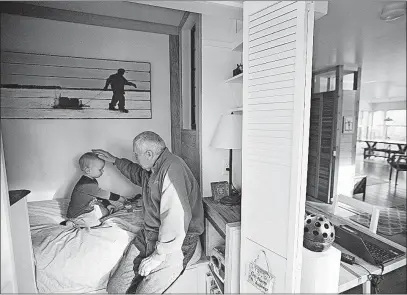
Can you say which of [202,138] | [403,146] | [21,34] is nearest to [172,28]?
[202,138]

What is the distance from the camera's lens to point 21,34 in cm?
131

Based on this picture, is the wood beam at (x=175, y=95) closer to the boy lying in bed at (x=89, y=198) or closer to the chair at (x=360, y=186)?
the boy lying in bed at (x=89, y=198)

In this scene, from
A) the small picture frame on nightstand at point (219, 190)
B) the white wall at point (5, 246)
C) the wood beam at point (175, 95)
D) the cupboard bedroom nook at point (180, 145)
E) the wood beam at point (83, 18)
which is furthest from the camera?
the wood beam at point (175, 95)

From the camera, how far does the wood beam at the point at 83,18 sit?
1.27m

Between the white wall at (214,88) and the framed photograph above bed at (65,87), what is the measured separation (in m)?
0.43

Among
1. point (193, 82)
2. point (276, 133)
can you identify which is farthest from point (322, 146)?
point (276, 133)

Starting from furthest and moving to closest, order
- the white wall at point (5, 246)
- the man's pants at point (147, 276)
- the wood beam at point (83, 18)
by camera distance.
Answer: the wood beam at point (83, 18) → the man's pants at point (147, 276) → the white wall at point (5, 246)

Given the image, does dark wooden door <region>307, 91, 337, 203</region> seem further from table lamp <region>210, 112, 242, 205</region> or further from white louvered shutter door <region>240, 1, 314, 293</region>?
white louvered shutter door <region>240, 1, 314, 293</region>

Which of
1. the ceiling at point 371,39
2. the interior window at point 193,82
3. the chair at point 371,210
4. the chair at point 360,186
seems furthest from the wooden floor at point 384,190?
the interior window at point 193,82

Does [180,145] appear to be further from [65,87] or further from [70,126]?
[65,87]

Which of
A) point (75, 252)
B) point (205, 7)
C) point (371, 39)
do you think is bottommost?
point (75, 252)

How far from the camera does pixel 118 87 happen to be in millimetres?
1558

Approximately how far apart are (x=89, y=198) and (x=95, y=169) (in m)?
0.19

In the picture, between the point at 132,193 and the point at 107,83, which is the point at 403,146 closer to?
the point at 132,193
